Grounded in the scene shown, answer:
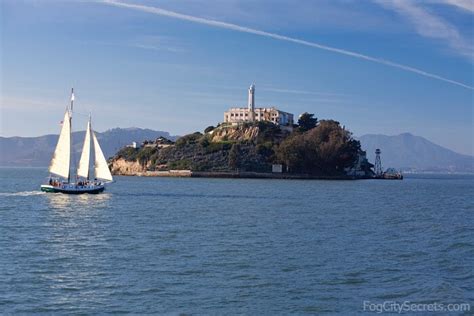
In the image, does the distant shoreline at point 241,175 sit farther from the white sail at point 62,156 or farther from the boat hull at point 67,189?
the white sail at point 62,156

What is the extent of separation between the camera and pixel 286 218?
53.5 m

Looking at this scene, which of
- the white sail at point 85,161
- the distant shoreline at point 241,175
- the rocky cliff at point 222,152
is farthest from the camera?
the rocky cliff at point 222,152

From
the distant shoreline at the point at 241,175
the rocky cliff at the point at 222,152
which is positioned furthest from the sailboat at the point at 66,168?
the rocky cliff at the point at 222,152

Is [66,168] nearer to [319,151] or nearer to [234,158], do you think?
[234,158]

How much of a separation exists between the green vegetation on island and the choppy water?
11772 cm

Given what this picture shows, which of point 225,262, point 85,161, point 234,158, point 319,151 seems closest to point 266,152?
point 234,158

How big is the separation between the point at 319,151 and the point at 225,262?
5680 inches

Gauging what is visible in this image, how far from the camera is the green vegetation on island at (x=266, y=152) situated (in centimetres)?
17325

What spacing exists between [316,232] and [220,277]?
57.7 ft

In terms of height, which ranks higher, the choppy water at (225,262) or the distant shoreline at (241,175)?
the distant shoreline at (241,175)

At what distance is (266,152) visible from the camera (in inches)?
7018

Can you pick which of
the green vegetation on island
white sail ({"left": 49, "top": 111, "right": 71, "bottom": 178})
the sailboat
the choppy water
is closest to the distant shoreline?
the green vegetation on island

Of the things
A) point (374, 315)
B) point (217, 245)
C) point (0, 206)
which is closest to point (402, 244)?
point (217, 245)

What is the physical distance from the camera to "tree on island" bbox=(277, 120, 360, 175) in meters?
171
